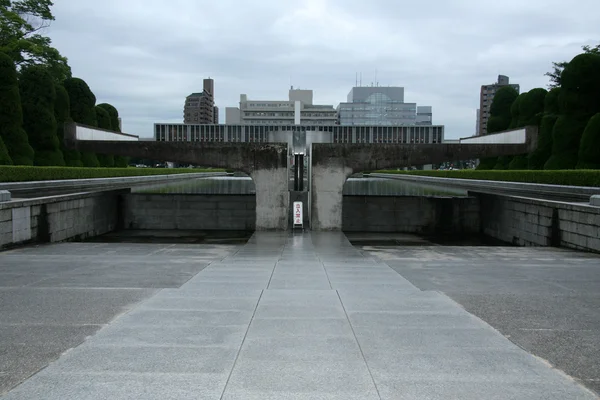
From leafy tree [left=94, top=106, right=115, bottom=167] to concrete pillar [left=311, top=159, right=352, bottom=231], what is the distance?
25966mm

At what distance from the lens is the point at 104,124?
141ft

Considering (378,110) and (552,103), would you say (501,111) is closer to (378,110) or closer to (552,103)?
(552,103)

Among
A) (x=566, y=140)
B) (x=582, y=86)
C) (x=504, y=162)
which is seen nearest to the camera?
(x=582, y=86)

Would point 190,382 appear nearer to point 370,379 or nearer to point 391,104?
point 370,379

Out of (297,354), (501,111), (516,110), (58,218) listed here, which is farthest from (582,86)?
(297,354)

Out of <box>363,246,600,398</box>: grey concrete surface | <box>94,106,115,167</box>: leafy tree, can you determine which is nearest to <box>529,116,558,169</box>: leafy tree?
<box>363,246,600,398</box>: grey concrete surface

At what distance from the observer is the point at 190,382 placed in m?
4.38

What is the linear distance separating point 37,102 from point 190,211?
40.7 feet

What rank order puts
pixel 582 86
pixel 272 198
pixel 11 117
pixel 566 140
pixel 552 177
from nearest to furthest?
1. pixel 272 198
2. pixel 552 177
3. pixel 11 117
4. pixel 582 86
5. pixel 566 140

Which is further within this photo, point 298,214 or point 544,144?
point 544,144

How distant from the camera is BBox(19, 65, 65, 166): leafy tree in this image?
31062mm

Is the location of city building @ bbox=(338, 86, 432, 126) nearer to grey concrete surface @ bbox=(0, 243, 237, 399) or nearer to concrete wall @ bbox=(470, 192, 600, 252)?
concrete wall @ bbox=(470, 192, 600, 252)

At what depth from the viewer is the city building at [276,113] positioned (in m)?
146

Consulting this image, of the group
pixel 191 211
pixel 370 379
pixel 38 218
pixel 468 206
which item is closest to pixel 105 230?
pixel 191 211
